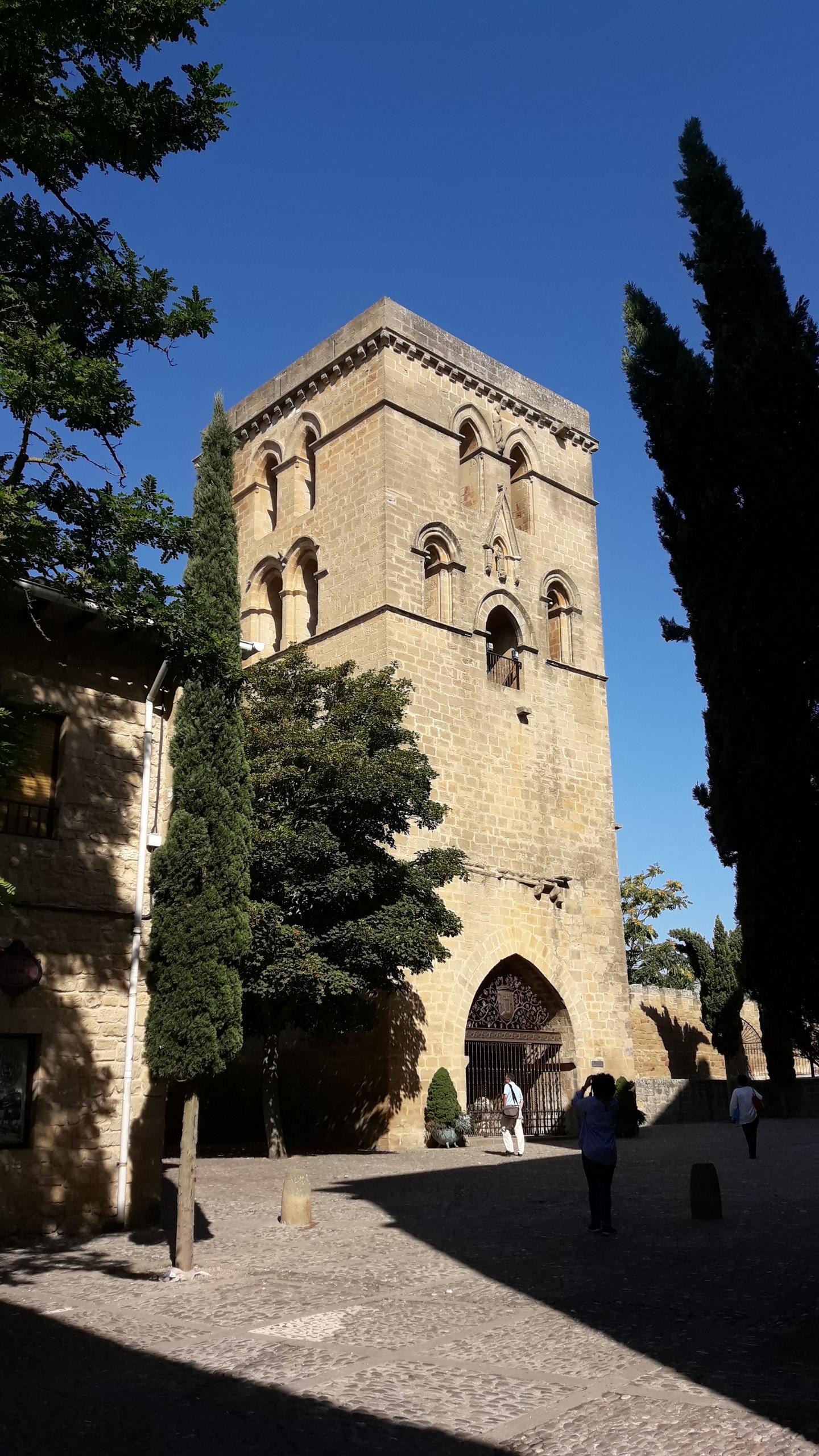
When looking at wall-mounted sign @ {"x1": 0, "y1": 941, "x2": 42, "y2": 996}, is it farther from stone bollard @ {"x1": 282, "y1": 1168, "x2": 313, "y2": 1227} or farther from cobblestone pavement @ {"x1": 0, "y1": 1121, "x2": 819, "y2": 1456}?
stone bollard @ {"x1": 282, "y1": 1168, "x2": 313, "y2": 1227}

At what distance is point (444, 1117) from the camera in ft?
65.3

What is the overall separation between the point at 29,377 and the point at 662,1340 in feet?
24.2

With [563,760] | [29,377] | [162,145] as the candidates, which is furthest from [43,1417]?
[563,760]

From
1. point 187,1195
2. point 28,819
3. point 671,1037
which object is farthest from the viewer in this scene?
point 671,1037

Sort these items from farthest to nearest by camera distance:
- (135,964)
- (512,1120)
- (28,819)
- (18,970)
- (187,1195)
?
(512,1120)
(135,964)
(28,819)
(18,970)
(187,1195)

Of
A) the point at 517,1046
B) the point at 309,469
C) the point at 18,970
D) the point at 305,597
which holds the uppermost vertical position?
the point at 309,469

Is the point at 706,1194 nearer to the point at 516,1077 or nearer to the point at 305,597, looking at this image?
the point at 516,1077

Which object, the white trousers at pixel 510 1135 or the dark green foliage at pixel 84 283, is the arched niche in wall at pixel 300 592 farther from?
the dark green foliage at pixel 84 283

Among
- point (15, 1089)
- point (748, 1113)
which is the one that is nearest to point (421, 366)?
point (748, 1113)

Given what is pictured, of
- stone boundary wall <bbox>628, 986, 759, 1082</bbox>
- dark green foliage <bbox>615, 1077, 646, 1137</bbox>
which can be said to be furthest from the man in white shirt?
stone boundary wall <bbox>628, 986, 759, 1082</bbox>

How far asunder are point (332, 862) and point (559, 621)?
12.3m

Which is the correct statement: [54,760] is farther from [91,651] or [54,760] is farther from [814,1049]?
[814,1049]

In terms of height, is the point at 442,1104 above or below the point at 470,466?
below

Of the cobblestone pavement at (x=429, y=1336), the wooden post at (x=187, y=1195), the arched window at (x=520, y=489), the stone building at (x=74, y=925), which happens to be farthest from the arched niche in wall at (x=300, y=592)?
the wooden post at (x=187, y=1195)
